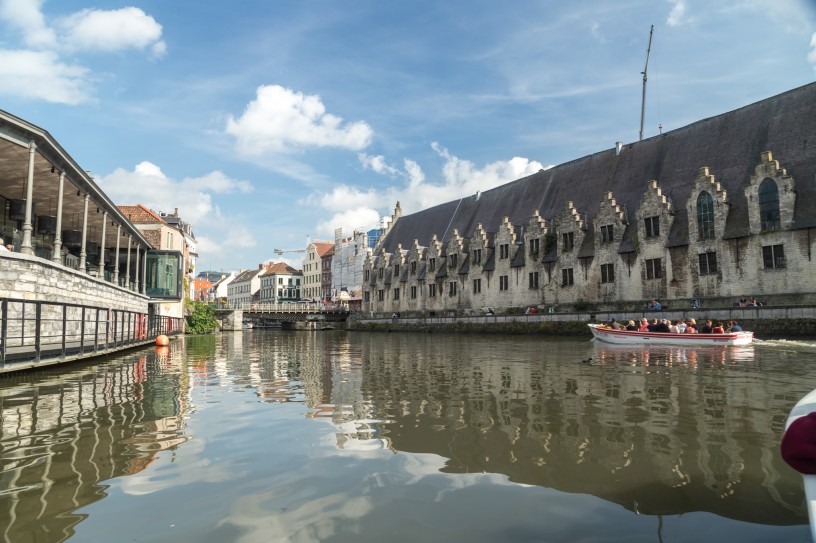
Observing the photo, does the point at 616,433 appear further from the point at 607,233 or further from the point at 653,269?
the point at 607,233

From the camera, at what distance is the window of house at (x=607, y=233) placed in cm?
4259

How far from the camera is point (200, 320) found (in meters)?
59.2

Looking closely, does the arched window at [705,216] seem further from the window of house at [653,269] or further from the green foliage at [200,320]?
the green foliage at [200,320]

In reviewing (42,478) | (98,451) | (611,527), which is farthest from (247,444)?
(611,527)

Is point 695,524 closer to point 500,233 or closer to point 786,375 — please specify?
point 786,375

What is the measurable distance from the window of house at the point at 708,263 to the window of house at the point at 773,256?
2969 millimetres

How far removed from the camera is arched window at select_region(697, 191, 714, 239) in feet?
118

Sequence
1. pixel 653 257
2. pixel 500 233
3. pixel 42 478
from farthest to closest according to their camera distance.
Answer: pixel 500 233 < pixel 653 257 < pixel 42 478

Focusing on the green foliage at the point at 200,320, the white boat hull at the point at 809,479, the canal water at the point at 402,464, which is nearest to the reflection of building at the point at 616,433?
the canal water at the point at 402,464

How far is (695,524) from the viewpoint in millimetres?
4117

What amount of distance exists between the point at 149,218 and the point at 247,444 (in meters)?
53.9

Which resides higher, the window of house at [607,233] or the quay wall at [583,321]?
the window of house at [607,233]

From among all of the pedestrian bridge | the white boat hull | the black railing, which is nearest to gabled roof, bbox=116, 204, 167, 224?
the pedestrian bridge

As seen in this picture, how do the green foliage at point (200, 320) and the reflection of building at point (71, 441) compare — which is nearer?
the reflection of building at point (71, 441)
